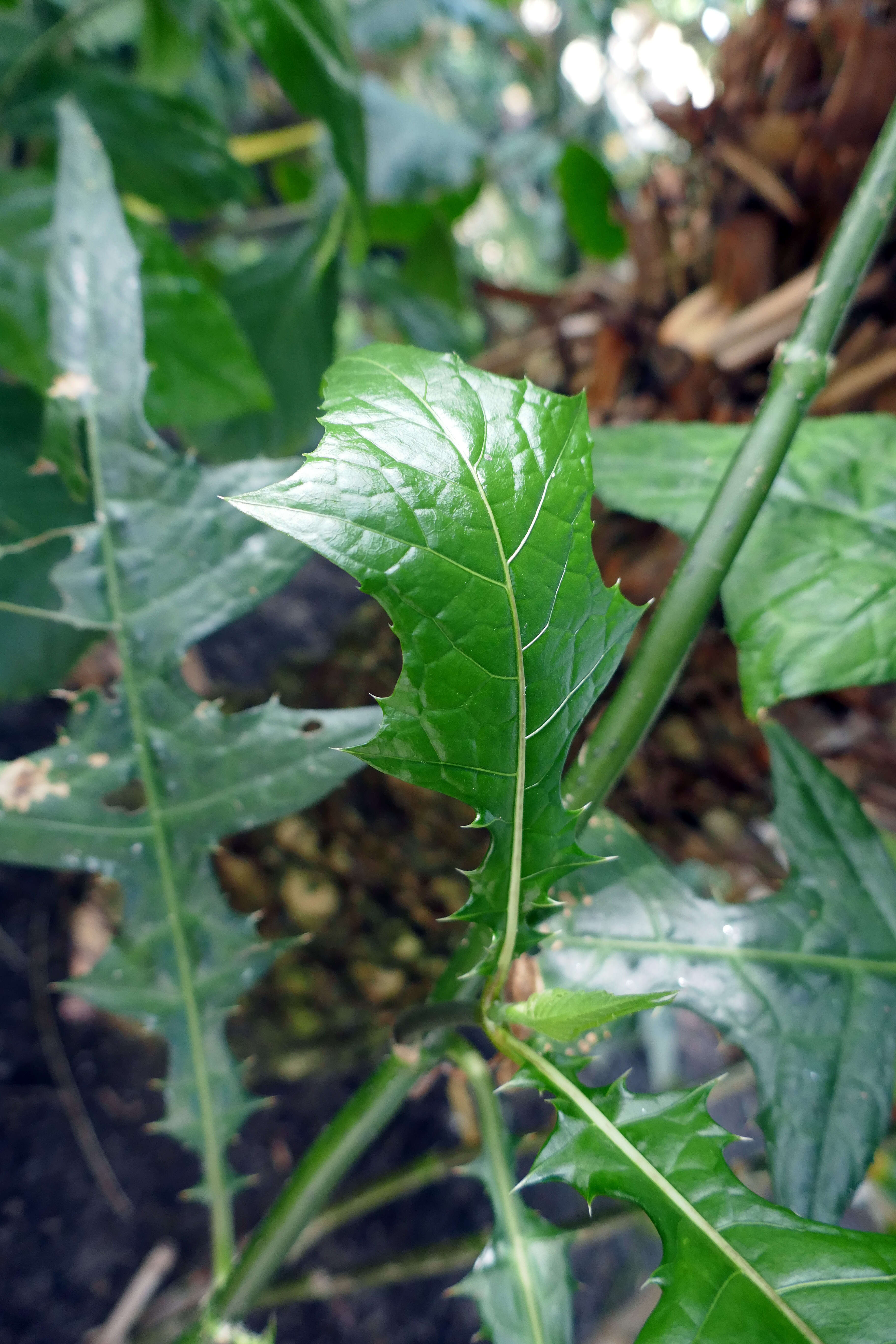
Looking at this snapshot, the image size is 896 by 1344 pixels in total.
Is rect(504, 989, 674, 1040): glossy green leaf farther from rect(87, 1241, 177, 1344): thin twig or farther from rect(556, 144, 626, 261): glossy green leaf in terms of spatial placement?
rect(556, 144, 626, 261): glossy green leaf

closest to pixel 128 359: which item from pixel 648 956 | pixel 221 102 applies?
pixel 648 956

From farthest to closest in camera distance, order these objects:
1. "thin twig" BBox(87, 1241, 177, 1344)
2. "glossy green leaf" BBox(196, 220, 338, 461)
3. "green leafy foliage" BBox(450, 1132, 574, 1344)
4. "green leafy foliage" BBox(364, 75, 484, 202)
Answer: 1. "green leafy foliage" BBox(364, 75, 484, 202)
2. "glossy green leaf" BBox(196, 220, 338, 461)
3. "thin twig" BBox(87, 1241, 177, 1344)
4. "green leafy foliage" BBox(450, 1132, 574, 1344)

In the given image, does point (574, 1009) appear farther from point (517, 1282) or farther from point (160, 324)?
point (160, 324)

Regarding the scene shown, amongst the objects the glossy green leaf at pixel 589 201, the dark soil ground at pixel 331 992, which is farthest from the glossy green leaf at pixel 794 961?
the glossy green leaf at pixel 589 201

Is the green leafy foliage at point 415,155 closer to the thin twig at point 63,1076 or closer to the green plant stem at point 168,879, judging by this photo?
the green plant stem at point 168,879

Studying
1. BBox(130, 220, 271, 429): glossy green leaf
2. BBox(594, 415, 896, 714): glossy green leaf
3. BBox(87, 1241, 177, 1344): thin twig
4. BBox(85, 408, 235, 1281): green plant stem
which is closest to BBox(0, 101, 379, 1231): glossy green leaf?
BBox(85, 408, 235, 1281): green plant stem

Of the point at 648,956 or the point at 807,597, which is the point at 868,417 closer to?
the point at 807,597

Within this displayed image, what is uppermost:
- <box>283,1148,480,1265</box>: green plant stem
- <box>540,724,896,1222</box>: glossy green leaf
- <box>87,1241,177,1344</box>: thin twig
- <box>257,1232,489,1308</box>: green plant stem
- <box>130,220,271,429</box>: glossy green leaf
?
<box>130,220,271,429</box>: glossy green leaf
